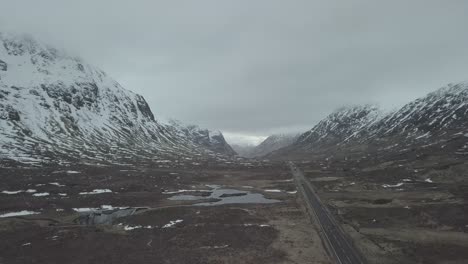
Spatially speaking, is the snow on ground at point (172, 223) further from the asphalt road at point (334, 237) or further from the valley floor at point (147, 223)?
the asphalt road at point (334, 237)

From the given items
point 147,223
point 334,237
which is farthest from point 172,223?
point 334,237

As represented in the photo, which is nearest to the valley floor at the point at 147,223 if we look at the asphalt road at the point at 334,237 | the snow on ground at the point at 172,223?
the snow on ground at the point at 172,223

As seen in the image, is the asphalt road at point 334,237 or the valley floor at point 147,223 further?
the valley floor at point 147,223

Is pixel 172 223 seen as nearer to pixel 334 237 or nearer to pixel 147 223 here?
pixel 147 223

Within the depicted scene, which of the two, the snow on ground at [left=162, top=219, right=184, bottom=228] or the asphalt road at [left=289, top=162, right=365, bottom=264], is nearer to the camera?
the asphalt road at [left=289, top=162, right=365, bottom=264]

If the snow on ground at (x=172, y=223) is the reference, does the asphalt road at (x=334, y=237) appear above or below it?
above

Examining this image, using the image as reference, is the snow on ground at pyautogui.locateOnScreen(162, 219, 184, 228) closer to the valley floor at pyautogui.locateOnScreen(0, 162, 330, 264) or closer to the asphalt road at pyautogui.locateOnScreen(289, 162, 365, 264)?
the valley floor at pyautogui.locateOnScreen(0, 162, 330, 264)

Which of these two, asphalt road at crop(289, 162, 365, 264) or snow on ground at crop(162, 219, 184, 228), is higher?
asphalt road at crop(289, 162, 365, 264)

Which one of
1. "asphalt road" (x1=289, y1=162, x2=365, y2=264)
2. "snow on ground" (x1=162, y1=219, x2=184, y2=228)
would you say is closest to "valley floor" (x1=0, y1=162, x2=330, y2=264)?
"snow on ground" (x1=162, y1=219, x2=184, y2=228)

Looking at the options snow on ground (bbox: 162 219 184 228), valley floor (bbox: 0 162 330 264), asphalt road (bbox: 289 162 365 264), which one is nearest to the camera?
asphalt road (bbox: 289 162 365 264)
